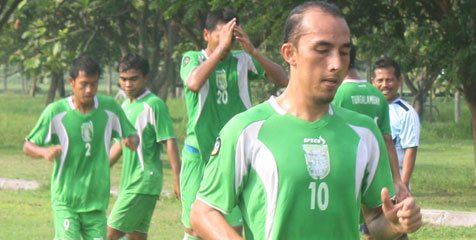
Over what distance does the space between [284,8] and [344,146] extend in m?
11.6

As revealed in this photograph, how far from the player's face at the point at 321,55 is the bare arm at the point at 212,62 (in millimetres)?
3651

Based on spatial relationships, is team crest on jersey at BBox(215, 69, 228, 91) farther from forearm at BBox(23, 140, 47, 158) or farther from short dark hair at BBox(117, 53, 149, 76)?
short dark hair at BBox(117, 53, 149, 76)

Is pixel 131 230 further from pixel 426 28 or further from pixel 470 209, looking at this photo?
pixel 426 28

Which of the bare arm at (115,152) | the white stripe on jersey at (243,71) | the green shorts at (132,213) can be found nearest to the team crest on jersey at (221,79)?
the white stripe on jersey at (243,71)

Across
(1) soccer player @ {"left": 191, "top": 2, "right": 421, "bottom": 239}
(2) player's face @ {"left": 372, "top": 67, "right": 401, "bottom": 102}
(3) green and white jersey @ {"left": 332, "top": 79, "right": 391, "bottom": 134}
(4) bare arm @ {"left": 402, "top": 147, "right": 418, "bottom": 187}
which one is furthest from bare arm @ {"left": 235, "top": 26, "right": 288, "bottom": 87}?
(1) soccer player @ {"left": 191, "top": 2, "right": 421, "bottom": 239}

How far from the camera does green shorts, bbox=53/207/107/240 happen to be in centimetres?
876

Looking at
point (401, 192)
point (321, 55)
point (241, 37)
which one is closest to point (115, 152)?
point (241, 37)

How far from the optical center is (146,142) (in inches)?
423

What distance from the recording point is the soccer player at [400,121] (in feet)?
32.7

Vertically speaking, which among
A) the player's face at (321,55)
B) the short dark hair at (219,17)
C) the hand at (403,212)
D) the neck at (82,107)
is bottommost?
the hand at (403,212)

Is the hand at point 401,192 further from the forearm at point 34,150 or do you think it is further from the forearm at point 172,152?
the forearm at point 172,152

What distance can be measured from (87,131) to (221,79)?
135 centimetres

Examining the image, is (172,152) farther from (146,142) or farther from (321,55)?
(321,55)

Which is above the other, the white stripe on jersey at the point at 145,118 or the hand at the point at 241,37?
the hand at the point at 241,37
